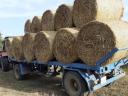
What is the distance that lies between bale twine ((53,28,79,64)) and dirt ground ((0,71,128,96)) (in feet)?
4.51

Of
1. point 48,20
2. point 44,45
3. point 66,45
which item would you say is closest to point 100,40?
point 66,45

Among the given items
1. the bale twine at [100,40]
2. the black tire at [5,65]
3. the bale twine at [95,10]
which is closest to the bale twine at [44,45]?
the bale twine at [95,10]

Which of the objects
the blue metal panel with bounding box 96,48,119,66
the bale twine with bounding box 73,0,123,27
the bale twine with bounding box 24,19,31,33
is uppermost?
the bale twine with bounding box 73,0,123,27

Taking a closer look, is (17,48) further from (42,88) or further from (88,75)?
(88,75)

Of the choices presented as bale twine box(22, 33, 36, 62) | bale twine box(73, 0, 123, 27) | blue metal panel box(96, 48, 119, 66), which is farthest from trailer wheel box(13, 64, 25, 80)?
blue metal panel box(96, 48, 119, 66)

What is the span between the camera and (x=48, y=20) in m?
12.1

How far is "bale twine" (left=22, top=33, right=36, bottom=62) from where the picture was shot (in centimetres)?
1217

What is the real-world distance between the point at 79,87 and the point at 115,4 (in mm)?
3080

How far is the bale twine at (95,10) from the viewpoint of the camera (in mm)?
9703

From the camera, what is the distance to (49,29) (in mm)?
12102

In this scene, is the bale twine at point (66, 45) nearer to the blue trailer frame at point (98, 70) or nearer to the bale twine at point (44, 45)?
the blue trailer frame at point (98, 70)

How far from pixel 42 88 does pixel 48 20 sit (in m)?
2.69

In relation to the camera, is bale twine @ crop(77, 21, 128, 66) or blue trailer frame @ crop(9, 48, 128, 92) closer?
bale twine @ crop(77, 21, 128, 66)

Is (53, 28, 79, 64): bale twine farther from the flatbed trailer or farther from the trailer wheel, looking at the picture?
the trailer wheel
